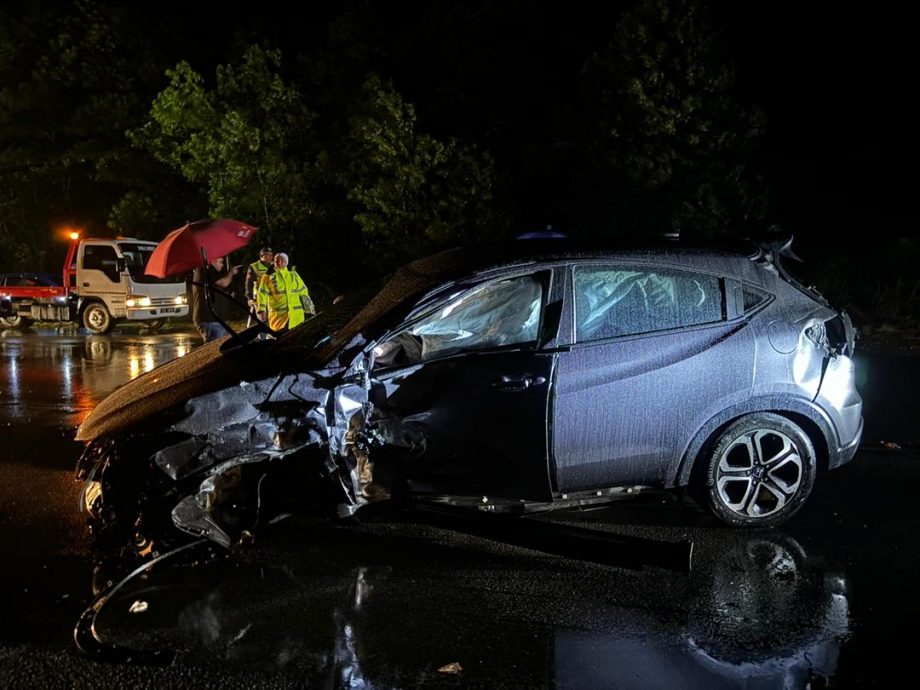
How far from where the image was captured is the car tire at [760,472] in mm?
4746

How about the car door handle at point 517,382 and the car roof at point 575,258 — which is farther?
the car roof at point 575,258

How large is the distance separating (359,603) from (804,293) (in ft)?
10.2

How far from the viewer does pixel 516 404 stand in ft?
14.2

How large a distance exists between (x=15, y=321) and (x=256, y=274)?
12.8 m

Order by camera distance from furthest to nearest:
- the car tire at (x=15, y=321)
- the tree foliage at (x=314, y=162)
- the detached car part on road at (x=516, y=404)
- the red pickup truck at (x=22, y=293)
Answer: the car tire at (x=15, y=321)
the red pickup truck at (x=22, y=293)
the tree foliage at (x=314, y=162)
the detached car part on road at (x=516, y=404)

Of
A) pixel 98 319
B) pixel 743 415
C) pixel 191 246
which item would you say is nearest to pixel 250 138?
pixel 98 319

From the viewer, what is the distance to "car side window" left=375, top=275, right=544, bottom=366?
4.57m

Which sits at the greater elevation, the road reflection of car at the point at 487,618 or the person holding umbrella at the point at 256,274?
the person holding umbrella at the point at 256,274

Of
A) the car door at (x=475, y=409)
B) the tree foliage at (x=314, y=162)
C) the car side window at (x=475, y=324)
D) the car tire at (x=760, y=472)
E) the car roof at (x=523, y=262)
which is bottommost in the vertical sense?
the car tire at (x=760, y=472)

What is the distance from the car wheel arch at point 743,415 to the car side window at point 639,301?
0.54m

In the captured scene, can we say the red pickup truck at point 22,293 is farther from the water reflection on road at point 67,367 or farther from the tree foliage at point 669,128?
the tree foliage at point 669,128

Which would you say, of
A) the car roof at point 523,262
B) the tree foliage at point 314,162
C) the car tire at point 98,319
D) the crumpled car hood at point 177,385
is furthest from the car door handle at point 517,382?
the car tire at point 98,319

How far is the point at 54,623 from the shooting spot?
12.3ft

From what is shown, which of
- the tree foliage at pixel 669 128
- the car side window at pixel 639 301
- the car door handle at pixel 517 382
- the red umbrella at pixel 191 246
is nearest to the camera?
the car door handle at pixel 517 382
